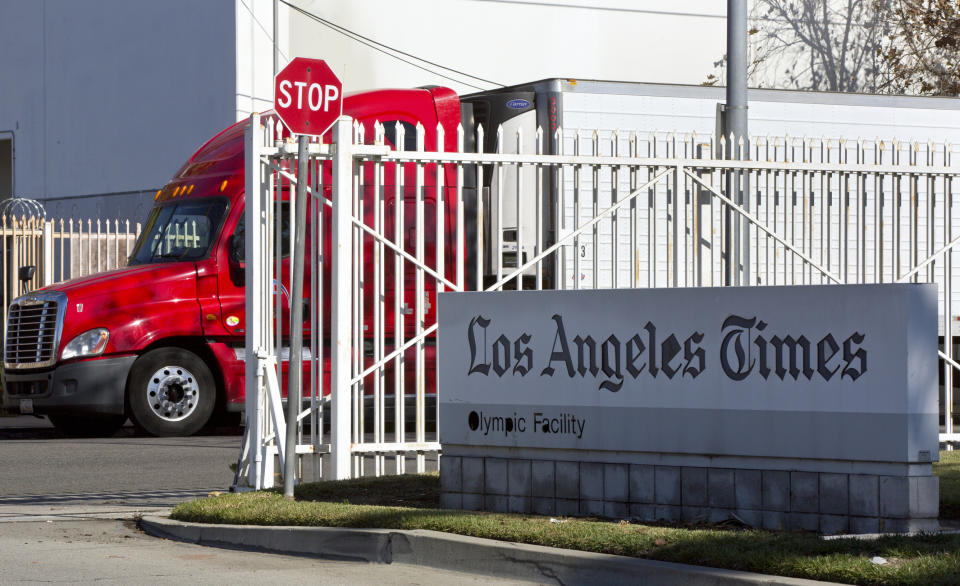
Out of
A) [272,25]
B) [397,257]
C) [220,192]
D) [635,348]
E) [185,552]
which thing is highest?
[272,25]

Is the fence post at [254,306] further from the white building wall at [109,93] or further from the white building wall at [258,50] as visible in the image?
the white building wall at [109,93]

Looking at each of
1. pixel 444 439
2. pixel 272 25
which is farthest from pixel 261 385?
pixel 272 25

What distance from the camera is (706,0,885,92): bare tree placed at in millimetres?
30688

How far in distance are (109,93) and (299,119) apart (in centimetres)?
1831

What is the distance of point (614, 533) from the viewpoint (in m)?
7.68

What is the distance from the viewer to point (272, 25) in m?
25.4

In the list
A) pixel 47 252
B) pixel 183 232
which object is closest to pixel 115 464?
pixel 183 232

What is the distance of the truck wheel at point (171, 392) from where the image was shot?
16016mm

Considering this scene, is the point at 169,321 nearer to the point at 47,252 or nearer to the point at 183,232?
the point at 183,232

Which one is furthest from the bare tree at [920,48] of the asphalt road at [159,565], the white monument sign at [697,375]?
the asphalt road at [159,565]

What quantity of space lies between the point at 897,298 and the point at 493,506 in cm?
276

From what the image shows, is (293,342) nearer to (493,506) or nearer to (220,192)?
(493,506)

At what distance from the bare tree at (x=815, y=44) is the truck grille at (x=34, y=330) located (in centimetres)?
1809

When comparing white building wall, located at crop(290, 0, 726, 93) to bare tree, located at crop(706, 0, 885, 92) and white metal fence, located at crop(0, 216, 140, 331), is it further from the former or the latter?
white metal fence, located at crop(0, 216, 140, 331)
